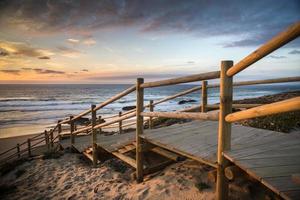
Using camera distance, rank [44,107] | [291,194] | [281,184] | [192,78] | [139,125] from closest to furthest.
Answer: [291,194] → [281,184] → [192,78] → [139,125] → [44,107]

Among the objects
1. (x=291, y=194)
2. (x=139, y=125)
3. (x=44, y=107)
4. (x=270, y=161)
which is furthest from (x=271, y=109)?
(x=44, y=107)

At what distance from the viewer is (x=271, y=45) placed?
147 cm

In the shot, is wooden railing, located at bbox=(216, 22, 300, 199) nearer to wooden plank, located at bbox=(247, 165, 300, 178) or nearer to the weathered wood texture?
the weathered wood texture

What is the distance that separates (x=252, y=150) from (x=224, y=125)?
0.70 m

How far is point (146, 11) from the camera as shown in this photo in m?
14.8

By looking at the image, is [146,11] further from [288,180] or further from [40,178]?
[288,180]

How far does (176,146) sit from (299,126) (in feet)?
15.1

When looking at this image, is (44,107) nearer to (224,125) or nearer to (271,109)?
(224,125)

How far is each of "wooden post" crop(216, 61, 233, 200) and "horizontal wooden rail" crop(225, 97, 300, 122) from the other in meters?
0.09

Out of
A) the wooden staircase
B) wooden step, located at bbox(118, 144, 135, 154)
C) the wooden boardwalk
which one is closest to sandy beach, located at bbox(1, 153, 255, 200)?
the wooden staircase

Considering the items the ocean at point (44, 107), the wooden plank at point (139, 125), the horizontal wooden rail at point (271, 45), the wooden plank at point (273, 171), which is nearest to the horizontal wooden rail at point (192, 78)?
the wooden plank at point (139, 125)

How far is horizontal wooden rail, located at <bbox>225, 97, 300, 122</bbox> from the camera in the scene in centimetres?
122

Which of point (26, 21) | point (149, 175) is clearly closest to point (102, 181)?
point (149, 175)

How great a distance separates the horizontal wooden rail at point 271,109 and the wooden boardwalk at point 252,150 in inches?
20.0
